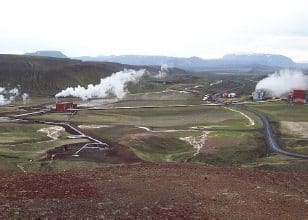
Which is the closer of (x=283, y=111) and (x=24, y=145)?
(x=24, y=145)

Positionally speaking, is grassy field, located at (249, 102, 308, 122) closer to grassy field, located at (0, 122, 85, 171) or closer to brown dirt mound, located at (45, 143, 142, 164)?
brown dirt mound, located at (45, 143, 142, 164)

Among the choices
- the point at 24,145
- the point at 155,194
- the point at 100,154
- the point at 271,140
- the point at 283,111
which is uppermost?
the point at 155,194

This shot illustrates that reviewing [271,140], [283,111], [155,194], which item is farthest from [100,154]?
[283,111]

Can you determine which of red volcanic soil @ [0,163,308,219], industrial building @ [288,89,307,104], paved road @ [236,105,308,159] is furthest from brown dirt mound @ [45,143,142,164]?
industrial building @ [288,89,307,104]

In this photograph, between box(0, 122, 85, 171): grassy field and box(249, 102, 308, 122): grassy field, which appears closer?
box(0, 122, 85, 171): grassy field

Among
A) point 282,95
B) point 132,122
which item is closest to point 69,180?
point 132,122

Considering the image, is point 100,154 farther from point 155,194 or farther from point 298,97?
point 298,97

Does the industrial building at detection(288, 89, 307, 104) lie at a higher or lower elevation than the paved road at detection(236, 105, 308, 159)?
higher

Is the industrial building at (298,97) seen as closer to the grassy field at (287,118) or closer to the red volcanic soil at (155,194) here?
the grassy field at (287,118)

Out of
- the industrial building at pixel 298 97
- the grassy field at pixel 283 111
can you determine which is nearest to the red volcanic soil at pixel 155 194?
the grassy field at pixel 283 111
